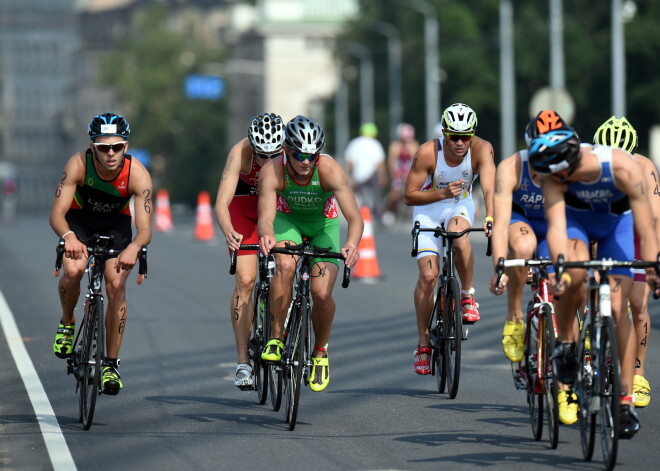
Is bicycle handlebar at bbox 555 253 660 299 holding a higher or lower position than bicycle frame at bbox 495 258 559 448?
higher

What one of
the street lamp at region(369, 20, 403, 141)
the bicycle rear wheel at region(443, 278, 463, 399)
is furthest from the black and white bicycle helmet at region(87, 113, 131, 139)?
the street lamp at region(369, 20, 403, 141)

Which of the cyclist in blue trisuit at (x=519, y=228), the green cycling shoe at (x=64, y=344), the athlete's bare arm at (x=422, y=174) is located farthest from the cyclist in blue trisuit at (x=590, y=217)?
the green cycling shoe at (x=64, y=344)

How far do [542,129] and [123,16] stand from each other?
173 metres

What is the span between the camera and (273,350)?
1048 centimetres

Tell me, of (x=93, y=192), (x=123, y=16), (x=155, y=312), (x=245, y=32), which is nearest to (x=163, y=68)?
(x=245, y=32)

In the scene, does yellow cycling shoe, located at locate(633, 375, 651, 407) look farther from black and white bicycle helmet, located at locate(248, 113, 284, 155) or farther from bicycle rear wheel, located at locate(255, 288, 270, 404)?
black and white bicycle helmet, located at locate(248, 113, 284, 155)

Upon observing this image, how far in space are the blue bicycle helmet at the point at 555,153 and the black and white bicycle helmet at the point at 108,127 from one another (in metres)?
2.79

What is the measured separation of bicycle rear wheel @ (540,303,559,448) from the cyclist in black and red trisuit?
250 centimetres

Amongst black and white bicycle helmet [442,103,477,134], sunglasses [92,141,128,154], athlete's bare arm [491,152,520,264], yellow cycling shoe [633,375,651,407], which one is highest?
black and white bicycle helmet [442,103,477,134]

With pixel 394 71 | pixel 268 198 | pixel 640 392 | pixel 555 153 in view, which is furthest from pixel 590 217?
pixel 394 71

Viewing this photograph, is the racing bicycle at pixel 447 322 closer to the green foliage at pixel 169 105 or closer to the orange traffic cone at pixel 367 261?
the orange traffic cone at pixel 367 261

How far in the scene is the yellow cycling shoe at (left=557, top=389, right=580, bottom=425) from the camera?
30.5 ft

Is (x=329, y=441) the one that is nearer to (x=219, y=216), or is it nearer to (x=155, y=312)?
(x=219, y=216)

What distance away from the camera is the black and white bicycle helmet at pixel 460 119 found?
1143 centimetres
